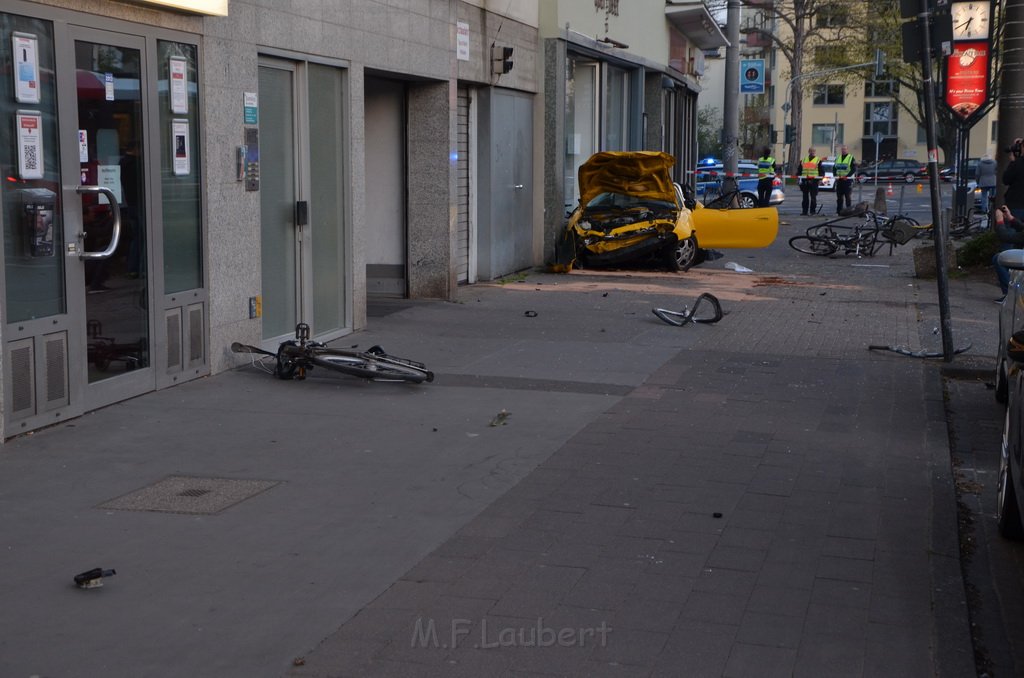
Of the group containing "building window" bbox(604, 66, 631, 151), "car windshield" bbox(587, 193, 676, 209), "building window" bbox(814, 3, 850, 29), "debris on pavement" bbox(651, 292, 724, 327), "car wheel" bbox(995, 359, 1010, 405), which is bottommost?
"car wheel" bbox(995, 359, 1010, 405)

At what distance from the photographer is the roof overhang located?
2959 cm

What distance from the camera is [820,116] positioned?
88.6 metres

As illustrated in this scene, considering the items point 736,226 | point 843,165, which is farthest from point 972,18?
point 843,165

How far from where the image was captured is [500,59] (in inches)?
679

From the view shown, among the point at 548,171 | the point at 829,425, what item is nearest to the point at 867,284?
the point at 548,171

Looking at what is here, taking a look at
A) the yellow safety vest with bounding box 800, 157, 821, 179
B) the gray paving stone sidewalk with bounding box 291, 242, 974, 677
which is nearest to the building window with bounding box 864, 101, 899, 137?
the yellow safety vest with bounding box 800, 157, 821, 179

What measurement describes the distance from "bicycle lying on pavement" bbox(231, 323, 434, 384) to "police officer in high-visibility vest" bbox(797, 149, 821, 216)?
85.3 feet

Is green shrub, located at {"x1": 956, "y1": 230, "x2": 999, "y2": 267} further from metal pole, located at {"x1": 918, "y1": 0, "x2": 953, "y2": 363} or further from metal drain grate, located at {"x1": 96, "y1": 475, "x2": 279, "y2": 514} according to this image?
metal drain grate, located at {"x1": 96, "y1": 475, "x2": 279, "y2": 514}

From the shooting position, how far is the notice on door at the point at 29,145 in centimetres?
773

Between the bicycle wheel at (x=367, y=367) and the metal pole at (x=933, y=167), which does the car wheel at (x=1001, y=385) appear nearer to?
the metal pole at (x=933, y=167)

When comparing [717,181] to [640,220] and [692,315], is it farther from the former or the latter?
[692,315]

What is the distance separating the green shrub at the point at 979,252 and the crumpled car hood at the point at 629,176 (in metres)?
4.62

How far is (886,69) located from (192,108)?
57.2 meters

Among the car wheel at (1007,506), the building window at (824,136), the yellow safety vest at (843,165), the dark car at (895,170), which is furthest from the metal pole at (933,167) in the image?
the building window at (824,136)
